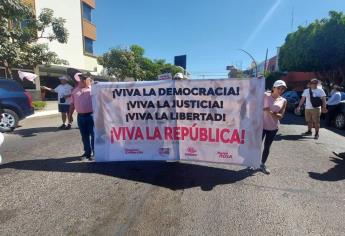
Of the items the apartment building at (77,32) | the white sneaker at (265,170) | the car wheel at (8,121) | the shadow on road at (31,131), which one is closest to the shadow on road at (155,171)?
the white sneaker at (265,170)

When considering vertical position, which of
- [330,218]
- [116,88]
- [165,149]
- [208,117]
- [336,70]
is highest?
[336,70]

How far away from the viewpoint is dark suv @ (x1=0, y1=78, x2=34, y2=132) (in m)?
9.49

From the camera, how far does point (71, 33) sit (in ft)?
88.6

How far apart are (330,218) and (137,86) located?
11.6 feet

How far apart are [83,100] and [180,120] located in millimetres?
1915

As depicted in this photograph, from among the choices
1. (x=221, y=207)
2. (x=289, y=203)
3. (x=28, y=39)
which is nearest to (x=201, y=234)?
(x=221, y=207)

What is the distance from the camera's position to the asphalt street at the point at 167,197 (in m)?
3.32

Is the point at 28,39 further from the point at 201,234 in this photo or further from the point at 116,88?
the point at 201,234

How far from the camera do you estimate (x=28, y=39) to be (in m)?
15.1

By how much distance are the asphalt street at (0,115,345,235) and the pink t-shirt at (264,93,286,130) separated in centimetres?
88

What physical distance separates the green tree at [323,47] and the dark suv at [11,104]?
72.6 ft

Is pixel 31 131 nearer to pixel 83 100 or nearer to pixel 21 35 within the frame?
pixel 83 100

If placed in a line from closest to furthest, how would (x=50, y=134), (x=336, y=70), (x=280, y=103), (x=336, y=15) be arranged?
(x=280, y=103), (x=50, y=134), (x=336, y=15), (x=336, y=70)

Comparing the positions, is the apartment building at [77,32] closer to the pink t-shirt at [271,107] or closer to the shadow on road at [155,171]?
the shadow on road at [155,171]
